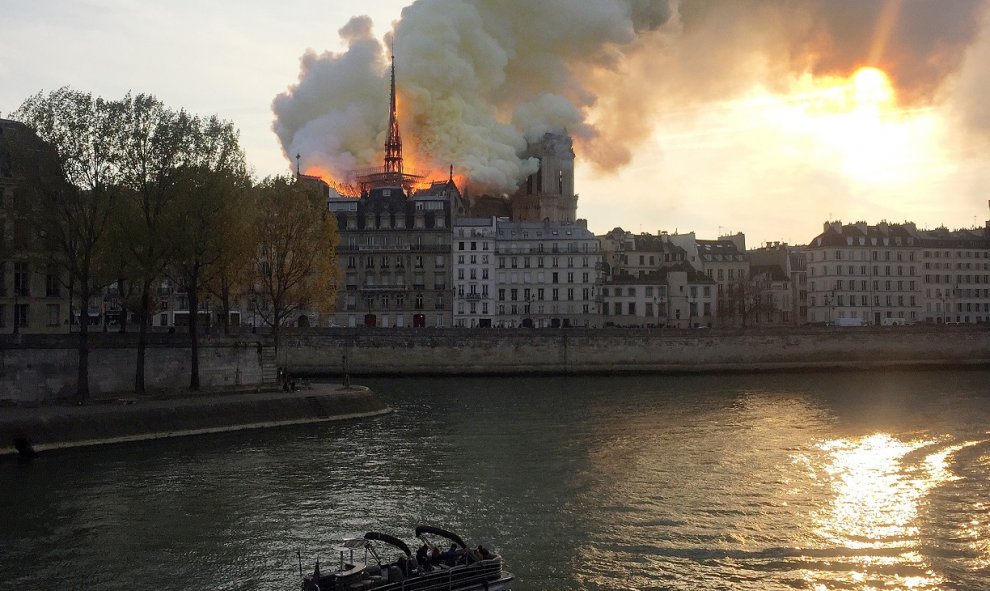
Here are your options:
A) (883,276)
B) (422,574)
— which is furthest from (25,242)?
(883,276)

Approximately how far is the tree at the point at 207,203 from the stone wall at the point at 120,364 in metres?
3.11

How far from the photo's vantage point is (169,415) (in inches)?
1886

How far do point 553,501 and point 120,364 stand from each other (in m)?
32.5

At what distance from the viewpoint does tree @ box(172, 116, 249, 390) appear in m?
51.8

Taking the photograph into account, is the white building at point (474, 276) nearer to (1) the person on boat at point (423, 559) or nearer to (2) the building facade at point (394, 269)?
(2) the building facade at point (394, 269)

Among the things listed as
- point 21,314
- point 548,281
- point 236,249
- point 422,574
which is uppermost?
point 548,281

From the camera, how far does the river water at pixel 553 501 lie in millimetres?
26516

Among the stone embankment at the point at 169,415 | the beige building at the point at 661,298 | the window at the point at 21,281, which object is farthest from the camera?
the beige building at the point at 661,298

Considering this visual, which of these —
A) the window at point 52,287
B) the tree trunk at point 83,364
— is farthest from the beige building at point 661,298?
the tree trunk at point 83,364

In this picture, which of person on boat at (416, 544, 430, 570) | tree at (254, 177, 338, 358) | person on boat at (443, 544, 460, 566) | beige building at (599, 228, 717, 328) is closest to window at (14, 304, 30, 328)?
tree at (254, 177, 338, 358)

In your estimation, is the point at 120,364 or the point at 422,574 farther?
the point at 120,364

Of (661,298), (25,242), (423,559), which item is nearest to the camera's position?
(423,559)

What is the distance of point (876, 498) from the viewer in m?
34.9

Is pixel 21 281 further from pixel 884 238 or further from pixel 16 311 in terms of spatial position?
pixel 884 238
